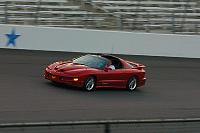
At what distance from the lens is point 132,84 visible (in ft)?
58.1

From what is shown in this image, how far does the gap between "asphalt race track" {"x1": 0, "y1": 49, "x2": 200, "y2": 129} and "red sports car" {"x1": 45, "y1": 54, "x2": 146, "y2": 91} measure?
26 centimetres

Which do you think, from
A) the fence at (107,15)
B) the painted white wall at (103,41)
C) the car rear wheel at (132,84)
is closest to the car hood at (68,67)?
the car rear wheel at (132,84)

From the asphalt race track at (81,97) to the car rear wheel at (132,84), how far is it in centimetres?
26

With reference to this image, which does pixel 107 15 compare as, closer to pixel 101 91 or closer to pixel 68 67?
pixel 101 91

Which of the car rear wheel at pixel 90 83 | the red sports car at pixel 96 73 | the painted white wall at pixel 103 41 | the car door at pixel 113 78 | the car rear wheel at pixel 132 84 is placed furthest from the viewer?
the painted white wall at pixel 103 41

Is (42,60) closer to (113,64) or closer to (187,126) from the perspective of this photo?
(113,64)

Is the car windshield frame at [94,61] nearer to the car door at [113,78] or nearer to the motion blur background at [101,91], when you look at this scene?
the car door at [113,78]

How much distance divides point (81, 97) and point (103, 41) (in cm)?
924

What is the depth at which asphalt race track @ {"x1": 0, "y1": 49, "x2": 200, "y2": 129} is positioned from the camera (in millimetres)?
13086

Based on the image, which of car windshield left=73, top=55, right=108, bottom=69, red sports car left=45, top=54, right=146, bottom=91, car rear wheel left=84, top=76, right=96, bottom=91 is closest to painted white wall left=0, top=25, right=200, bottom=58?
red sports car left=45, top=54, right=146, bottom=91

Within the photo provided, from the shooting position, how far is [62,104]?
1407 centimetres

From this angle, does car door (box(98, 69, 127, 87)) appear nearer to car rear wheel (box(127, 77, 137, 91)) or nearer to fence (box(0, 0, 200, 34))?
car rear wheel (box(127, 77, 137, 91))

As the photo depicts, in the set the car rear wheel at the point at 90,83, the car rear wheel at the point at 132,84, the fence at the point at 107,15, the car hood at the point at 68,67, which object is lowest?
the car rear wheel at the point at 132,84

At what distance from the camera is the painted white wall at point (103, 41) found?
76.4 ft
